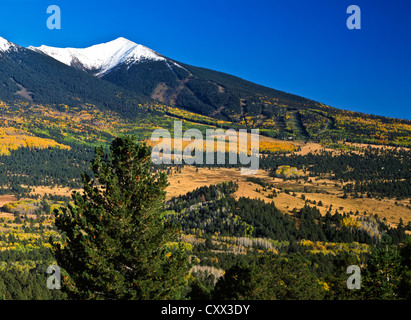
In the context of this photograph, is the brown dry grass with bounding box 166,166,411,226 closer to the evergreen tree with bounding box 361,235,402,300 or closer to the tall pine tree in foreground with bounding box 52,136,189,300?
→ the evergreen tree with bounding box 361,235,402,300

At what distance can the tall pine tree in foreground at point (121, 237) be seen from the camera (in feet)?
60.4

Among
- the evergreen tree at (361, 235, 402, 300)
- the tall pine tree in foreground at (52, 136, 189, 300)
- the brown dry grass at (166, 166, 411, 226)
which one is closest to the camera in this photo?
the tall pine tree in foreground at (52, 136, 189, 300)

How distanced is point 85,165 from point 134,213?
6819 inches

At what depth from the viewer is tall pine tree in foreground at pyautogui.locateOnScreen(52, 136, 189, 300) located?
18422 mm

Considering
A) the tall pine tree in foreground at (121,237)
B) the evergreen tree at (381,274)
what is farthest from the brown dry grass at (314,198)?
the tall pine tree in foreground at (121,237)

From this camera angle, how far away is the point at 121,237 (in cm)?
1930

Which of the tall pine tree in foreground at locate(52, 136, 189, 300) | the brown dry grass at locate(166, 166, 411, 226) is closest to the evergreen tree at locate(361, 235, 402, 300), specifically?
the tall pine tree in foreground at locate(52, 136, 189, 300)

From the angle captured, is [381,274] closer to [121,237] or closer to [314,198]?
[121,237]

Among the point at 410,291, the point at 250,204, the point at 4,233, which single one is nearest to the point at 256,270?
the point at 410,291

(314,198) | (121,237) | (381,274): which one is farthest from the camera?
(314,198)

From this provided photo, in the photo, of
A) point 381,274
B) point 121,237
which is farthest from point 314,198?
point 121,237

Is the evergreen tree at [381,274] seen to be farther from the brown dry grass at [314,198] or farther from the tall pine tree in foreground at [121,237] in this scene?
the brown dry grass at [314,198]

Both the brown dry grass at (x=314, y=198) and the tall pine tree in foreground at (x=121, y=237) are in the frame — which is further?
the brown dry grass at (x=314, y=198)
